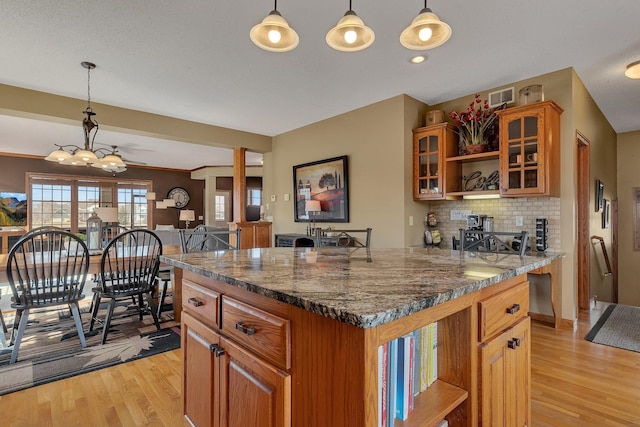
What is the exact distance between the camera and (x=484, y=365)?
1128mm

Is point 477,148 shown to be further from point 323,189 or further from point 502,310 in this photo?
point 502,310

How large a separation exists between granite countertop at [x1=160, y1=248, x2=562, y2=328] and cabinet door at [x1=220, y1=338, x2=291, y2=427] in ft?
0.77

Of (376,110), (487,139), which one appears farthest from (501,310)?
(376,110)

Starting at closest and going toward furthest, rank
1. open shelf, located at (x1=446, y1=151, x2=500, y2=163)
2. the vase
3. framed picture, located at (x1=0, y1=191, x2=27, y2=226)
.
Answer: open shelf, located at (x1=446, y1=151, x2=500, y2=163), the vase, framed picture, located at (x1=0, y1=191, x2=27, y2=226)

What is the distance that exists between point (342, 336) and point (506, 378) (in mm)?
887

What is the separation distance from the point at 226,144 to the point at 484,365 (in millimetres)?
5157

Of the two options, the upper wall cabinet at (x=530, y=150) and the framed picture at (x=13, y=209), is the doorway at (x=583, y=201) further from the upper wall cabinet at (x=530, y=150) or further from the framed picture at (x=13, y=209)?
the framed picture at (x=13, y=209)

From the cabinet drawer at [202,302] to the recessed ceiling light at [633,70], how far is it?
4155mm

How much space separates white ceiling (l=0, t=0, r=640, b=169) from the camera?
7.80ft

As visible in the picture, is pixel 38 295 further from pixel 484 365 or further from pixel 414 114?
pixel 414 114

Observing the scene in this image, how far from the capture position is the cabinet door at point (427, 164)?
391cm

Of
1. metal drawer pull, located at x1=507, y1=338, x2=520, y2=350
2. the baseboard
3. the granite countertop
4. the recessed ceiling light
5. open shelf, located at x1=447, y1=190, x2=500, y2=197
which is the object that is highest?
the recessed ceiling light

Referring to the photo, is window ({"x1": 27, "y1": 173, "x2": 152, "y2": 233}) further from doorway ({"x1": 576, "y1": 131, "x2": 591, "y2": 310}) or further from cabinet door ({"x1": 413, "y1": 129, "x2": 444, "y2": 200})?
doorway ({"x1": 576, "y1": 131, "x2": 591, "y2": 310})

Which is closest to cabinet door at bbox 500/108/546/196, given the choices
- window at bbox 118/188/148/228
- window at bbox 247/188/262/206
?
window at bbox 247/188/262/206
